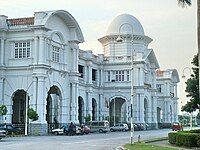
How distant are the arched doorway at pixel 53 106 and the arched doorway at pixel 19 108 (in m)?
3.57

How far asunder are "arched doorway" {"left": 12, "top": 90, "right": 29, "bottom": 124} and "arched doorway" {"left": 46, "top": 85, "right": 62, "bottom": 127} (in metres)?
3.57

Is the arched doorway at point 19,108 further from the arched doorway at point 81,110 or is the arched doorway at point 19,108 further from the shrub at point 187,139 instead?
the shrub at point 187,139

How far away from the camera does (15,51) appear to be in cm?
5919

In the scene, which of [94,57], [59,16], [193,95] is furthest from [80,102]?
[193,95]

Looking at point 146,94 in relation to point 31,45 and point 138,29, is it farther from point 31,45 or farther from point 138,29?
point 31,45

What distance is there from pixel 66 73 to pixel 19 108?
890 centimetres

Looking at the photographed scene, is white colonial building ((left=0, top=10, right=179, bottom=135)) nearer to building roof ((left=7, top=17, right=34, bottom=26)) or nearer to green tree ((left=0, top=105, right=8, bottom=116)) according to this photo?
building roof ((left=7, top=17, right=34, bottom=26))

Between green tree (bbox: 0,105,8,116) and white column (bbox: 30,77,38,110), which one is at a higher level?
white column (bbox: 30,77,38,110)

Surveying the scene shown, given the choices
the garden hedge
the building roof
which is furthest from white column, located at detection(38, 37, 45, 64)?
the garden hedge

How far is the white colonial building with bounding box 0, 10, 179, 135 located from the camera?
57.0 meters

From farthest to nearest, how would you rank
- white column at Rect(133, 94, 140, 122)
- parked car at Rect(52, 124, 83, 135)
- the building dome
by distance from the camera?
the building dome
white column at Rect(133, 94, 140, 122)
parked car at Rect(52, 124, 83, 135)

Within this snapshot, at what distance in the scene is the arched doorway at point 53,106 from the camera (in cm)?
6322

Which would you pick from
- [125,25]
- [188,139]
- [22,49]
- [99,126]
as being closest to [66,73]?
[22,49]

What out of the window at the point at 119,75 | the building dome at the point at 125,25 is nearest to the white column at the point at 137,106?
the window at the point at 119,75
